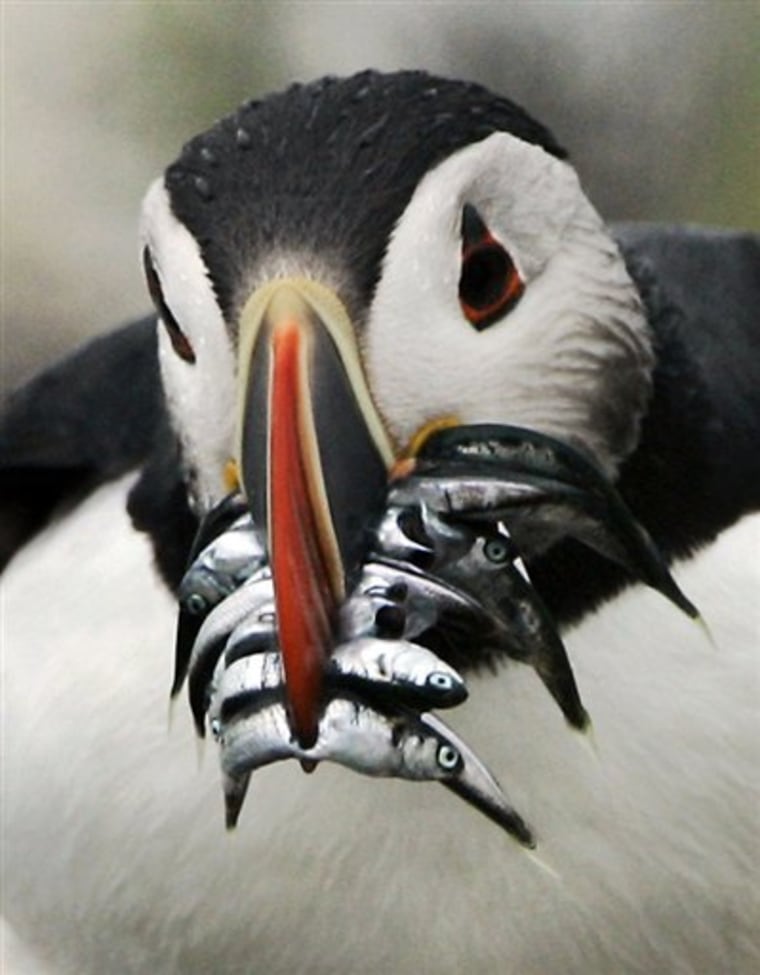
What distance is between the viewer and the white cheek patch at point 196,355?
148 centimetres

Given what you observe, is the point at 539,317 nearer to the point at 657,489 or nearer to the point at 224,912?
the point at 657,489

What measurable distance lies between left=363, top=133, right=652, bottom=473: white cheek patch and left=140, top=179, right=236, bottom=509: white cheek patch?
11 centimetres

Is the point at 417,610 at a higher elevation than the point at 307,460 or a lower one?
Answer: lower

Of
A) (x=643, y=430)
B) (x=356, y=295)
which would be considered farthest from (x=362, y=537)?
(x=643, y=430)

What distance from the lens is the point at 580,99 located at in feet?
10.9

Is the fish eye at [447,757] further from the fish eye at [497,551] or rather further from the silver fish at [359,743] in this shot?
the fish eye at [497,551]

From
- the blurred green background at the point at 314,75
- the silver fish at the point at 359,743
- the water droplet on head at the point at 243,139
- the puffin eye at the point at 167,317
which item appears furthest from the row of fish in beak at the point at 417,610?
the blurred green background at the point at 314,75

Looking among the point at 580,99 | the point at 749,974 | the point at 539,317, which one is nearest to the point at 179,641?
the point at 539,317

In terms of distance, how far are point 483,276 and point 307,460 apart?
23 cm

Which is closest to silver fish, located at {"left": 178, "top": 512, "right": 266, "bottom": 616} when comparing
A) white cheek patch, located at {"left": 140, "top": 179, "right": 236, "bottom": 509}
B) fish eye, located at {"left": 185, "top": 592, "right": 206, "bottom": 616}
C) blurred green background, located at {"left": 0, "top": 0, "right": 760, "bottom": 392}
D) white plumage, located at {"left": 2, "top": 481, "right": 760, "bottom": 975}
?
fish eye, located at {"left": 185, "top": 592, "right": 206, "bottom": 616}

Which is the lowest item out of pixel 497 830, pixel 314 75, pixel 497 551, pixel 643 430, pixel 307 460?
pixel 314 75

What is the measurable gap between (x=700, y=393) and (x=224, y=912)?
54 cm

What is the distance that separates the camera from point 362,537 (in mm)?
1371

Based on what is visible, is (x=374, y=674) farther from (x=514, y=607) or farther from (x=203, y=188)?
(x=203, y=188)
